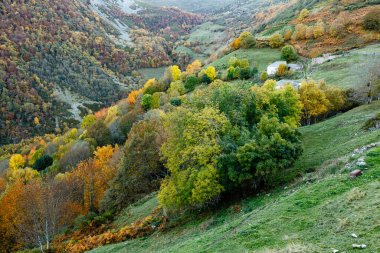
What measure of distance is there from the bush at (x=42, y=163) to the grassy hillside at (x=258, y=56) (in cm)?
6571

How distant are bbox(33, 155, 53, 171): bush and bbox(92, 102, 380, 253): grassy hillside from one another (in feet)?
321

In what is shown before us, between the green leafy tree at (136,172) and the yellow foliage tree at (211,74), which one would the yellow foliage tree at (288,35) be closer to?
the yellow foliage tree at (211,74)

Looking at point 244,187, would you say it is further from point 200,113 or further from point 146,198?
point 146,198

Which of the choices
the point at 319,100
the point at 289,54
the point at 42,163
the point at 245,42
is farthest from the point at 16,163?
the point at 319,100

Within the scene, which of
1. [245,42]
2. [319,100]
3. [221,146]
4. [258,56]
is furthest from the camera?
[245,42]

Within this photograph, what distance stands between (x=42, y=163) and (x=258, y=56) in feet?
265

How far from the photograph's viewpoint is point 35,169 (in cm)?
11844

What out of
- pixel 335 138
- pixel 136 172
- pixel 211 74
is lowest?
pixel 136 172

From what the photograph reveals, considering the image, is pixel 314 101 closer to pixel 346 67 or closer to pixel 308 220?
pixel 346 67

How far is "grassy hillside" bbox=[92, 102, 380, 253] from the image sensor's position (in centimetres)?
1545

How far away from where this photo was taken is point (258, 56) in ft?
376

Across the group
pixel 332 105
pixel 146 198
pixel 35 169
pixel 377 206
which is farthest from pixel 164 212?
pixel 35 169

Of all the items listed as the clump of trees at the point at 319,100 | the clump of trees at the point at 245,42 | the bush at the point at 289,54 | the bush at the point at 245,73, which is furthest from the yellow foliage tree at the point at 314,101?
the clump of trees at the point at 245,42

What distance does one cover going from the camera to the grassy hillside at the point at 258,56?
10712 centimetres
